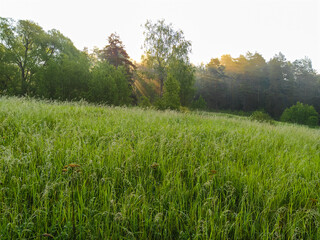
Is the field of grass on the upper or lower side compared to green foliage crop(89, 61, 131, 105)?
lower

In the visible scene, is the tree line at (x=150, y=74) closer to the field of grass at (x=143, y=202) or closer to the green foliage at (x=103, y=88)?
the green foliage at (x=103, y=88)

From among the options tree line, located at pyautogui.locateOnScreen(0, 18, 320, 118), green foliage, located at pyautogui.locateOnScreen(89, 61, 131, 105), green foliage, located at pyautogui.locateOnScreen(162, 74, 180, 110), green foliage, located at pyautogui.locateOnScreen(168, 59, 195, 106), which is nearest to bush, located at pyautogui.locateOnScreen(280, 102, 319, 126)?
tree line, located at pyautogui.locateOnScreen(0, 18, 320, 118)

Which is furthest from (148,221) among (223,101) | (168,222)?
(223,101)

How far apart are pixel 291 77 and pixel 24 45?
62.5 m

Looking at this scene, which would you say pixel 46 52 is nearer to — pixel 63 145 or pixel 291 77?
pixel 63 145

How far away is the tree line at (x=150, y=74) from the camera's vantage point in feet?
57.4

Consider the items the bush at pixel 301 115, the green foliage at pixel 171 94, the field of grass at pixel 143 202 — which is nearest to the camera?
the field of grass at pixel 143 202

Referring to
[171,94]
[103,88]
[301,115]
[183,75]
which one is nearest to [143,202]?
[103,88]

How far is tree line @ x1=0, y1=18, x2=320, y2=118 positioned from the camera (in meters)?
17.5

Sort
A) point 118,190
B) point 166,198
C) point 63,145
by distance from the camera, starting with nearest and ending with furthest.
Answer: point 166,198 < point 118,190 < point 63,145

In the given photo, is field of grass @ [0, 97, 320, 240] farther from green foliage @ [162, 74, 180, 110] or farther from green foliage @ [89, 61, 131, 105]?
green foliage @ [162, 74, 180, 110]

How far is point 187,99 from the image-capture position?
2802 cm

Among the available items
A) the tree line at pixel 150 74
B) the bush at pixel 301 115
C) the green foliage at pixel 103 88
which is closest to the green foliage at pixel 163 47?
the tree line at pixel 150 74

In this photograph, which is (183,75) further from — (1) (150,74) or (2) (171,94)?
(2) (171,94)
